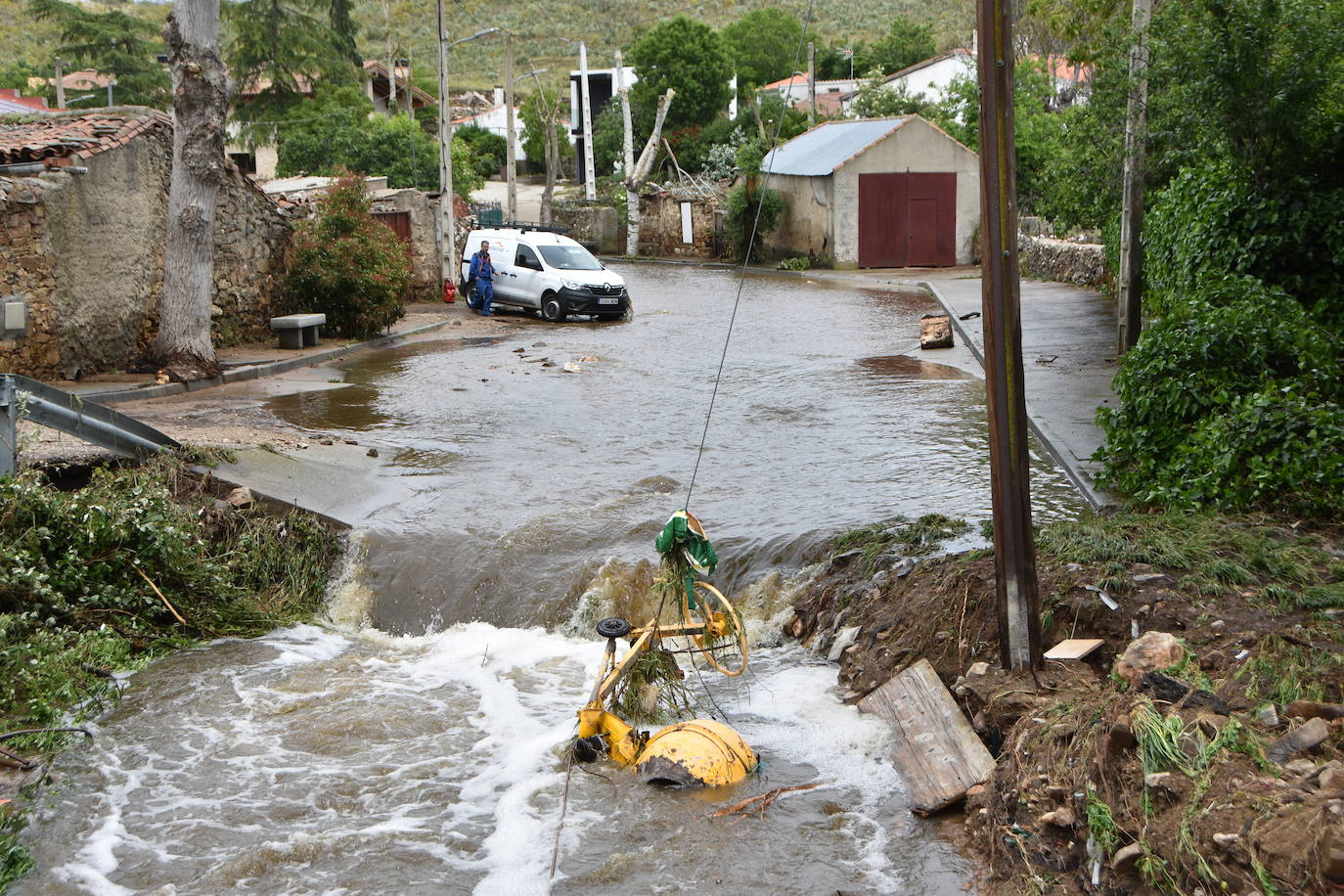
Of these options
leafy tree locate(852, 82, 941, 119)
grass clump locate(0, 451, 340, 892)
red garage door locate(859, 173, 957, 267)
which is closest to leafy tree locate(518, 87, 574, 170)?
leafy tree locate(852, 82, 941, 119)

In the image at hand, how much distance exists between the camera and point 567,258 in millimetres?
26719

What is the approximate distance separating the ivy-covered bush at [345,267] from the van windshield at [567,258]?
16.1ft

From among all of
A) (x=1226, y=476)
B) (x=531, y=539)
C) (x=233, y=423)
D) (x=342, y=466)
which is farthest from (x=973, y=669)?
(x=233, y=423)

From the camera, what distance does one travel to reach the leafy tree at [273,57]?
51.6 meters

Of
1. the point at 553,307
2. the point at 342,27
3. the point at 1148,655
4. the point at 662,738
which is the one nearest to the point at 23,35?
the point at 342,27

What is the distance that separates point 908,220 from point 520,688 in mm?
31958

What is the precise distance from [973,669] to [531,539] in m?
4.45

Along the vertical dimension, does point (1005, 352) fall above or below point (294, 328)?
below

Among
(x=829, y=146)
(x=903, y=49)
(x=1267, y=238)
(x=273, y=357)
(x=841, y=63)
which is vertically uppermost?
(x=841, y=63)

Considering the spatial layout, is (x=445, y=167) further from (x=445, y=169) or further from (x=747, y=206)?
(x=747, y=206)

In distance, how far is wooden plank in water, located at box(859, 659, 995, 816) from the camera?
6039 millimetres

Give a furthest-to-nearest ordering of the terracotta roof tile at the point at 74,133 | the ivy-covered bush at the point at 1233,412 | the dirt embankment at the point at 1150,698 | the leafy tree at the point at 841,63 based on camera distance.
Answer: the leafy tree at the point at 841,63 < the terracotta roof tile at the point at 74,133 < the ivy-covered bush at the point at 1233,412 < the dirt embankment at the point at 1150,698

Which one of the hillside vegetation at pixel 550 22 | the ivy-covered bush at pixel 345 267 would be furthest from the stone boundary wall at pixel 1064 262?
the hillside vegetation at pixel 550 22

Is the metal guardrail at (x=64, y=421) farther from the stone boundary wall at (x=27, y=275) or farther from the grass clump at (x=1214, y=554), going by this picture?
the grass clump at (x=1214, y=554)
